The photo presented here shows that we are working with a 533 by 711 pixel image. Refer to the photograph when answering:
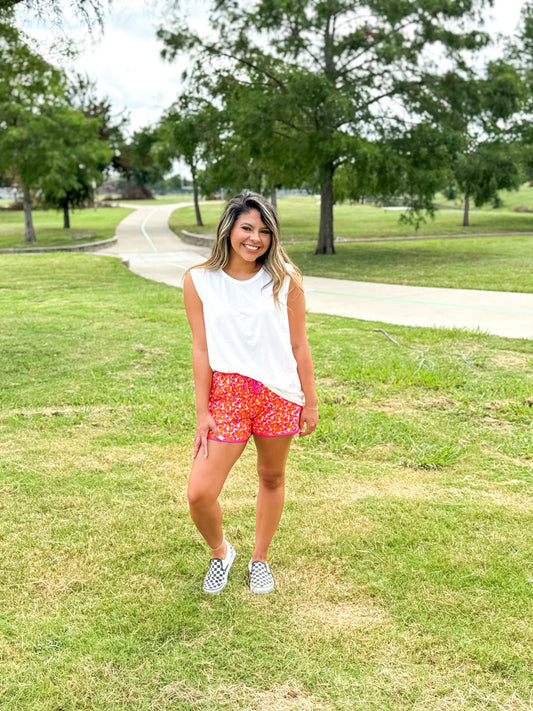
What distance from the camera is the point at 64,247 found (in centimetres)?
2500

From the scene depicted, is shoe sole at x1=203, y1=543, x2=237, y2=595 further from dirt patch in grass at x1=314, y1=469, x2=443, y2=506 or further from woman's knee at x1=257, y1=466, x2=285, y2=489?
dirt patch in grass at x1=314, y1=469, x2=443, y2=506

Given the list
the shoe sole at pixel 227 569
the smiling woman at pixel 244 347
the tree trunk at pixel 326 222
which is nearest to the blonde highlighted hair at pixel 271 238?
the smiling woman at pixel 244 347

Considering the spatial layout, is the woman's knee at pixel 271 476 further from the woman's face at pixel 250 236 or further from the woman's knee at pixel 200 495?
the woman's face at pixel 250 236

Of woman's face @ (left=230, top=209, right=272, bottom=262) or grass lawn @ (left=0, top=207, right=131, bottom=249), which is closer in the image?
woman's face @ (left=230, top=209, right=272, bottom=262)

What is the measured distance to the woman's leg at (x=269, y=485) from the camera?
2.69 metres

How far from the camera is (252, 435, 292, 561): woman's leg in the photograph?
8.82 ft

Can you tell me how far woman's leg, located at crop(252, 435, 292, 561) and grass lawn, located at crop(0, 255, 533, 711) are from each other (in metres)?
0.21

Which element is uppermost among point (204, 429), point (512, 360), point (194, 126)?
point (194, 126)

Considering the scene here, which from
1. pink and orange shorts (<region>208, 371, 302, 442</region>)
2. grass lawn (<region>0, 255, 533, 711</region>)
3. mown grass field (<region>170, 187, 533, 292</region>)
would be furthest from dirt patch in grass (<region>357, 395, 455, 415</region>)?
mown grass field (<region>170, 187, 533, 292</region>)

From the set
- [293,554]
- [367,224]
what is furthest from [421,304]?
[367,224]

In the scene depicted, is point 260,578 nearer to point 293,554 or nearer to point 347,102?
point 293,554

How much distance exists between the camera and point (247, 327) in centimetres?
258

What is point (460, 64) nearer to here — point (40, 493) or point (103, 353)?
point (103, 353)

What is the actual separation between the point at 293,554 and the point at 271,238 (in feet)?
4.79
